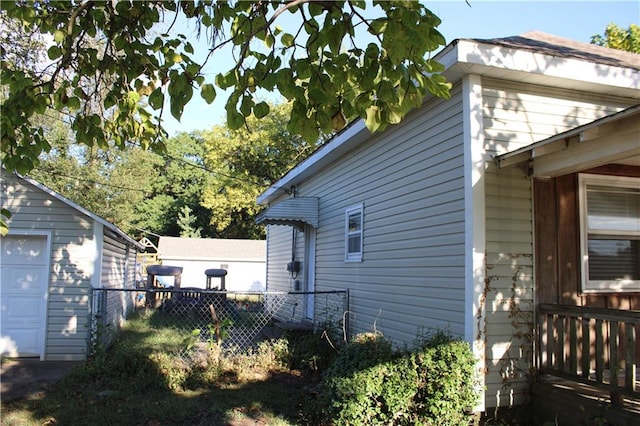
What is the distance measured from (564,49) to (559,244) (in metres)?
2.51

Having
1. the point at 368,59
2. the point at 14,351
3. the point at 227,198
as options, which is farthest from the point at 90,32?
the point at 227,198

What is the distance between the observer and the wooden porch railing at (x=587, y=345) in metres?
4.16

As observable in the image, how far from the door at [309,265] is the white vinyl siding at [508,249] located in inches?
246

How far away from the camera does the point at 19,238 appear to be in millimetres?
9258

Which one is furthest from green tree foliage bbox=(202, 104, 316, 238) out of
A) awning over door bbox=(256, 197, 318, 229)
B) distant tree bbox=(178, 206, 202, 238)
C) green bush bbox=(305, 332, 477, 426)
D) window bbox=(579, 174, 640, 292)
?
green bush bbox=(305, 332, 477, 426)

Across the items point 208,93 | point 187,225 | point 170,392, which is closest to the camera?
point 208,93

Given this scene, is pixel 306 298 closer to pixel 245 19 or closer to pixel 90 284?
pixel 90 284

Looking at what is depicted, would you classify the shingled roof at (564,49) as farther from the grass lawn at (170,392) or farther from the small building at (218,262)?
the small building at (218,262)

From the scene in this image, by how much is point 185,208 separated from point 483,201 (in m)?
40.6

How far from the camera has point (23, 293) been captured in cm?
923

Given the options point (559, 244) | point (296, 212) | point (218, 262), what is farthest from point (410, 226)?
point (218, 262)

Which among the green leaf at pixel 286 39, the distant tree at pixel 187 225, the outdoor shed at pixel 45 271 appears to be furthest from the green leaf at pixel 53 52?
the distant tree at pixel 187 225

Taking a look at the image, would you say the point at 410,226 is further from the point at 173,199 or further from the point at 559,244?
the point at 173,199

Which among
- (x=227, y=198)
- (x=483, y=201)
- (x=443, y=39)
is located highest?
(x=227, y=198)
